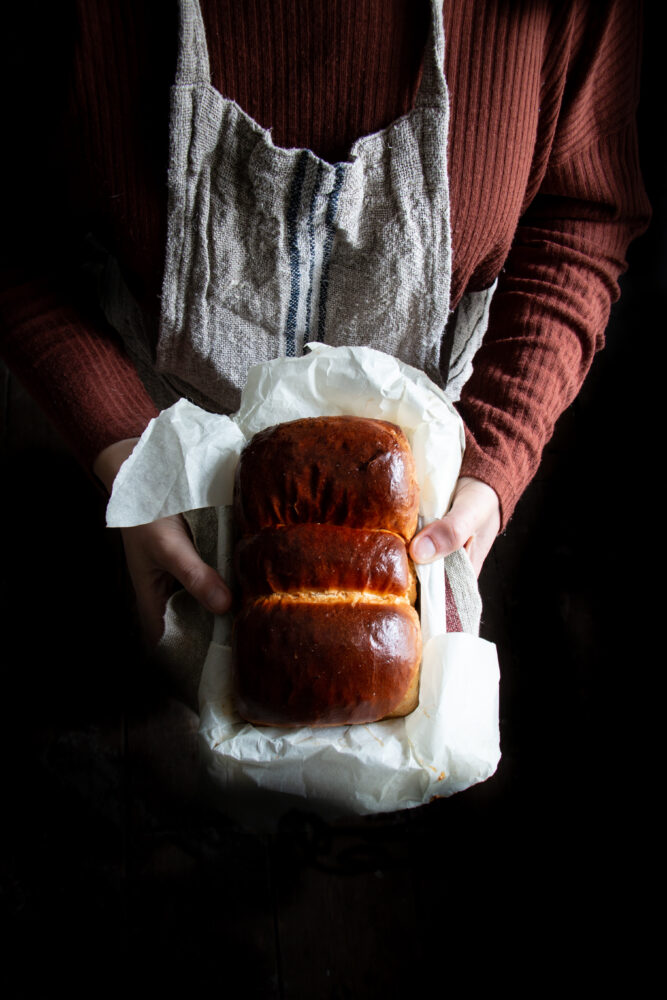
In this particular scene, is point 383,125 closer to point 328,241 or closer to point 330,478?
point 328,241

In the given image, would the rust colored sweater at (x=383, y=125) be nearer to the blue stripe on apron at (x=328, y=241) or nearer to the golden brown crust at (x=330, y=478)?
the blue stripe on apron at (x=328, y=241)

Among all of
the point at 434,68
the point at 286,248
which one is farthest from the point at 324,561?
the point at 434,68

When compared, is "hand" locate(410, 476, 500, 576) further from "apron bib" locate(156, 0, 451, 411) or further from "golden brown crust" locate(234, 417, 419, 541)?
"apron bib" locate(156, 0, 451, 411)

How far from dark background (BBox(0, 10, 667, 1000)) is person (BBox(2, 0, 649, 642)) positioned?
0.43 meters

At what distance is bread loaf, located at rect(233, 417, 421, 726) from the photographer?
1.65ft

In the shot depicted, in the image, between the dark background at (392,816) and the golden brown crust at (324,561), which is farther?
the dark background at (392,816)

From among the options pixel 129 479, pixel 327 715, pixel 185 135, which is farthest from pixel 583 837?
pixel 185 135

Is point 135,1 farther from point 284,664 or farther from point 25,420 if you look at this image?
point 25,420

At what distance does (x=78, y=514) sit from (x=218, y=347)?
703mm

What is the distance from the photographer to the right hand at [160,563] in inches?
22.9

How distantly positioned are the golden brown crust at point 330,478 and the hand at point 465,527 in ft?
0.06

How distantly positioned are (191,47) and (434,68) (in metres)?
0.18

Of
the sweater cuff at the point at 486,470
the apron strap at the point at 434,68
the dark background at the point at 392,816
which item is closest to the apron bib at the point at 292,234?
the apron strap at the point at 434,68

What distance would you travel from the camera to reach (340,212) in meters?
0.55
